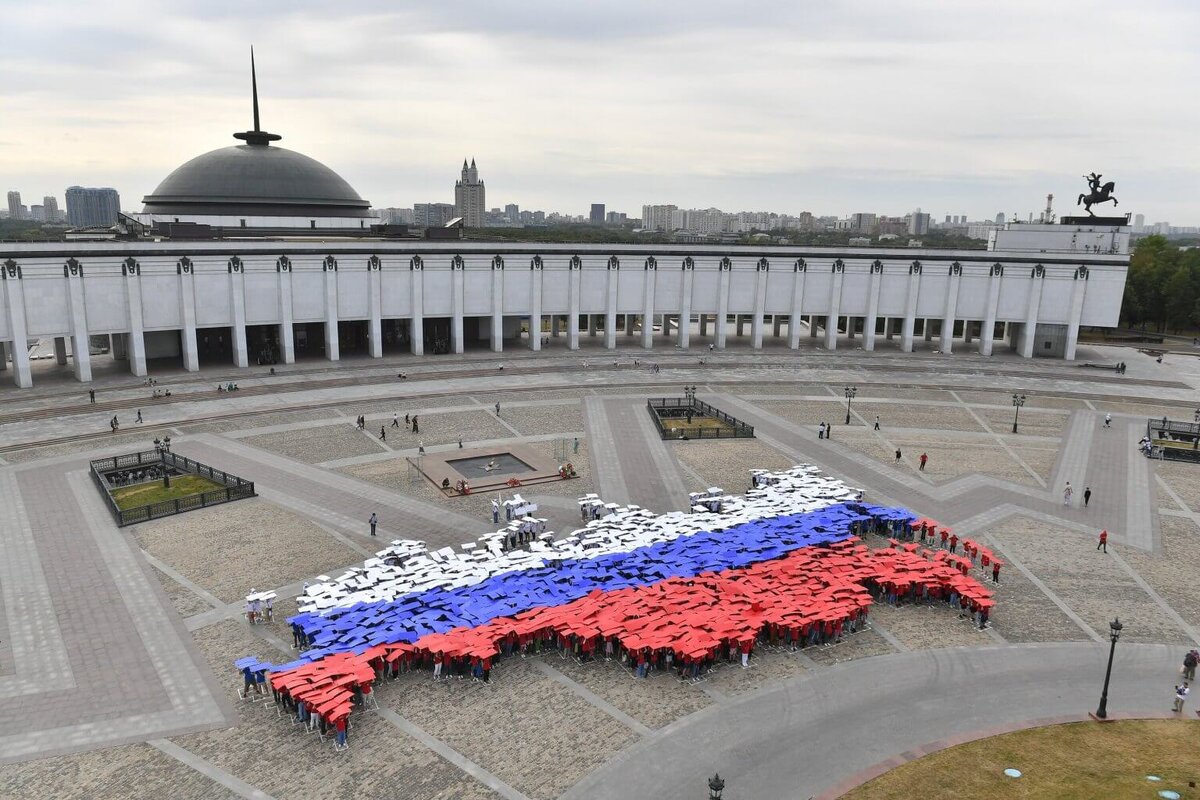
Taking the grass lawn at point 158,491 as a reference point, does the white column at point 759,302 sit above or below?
above

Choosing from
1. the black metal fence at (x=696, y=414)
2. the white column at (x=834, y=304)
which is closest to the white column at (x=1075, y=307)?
the white column at (x=834, y=304)

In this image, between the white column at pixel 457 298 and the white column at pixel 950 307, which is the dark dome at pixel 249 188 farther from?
the white column at pixel 950 307

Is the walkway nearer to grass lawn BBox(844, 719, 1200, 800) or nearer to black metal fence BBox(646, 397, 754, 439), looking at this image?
grass lawn BBox(844, 719, 1200, 800)

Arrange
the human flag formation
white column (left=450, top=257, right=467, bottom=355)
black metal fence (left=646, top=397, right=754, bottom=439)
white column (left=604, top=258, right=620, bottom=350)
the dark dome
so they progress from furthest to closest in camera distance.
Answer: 1. the dark dome
2. white column (left=604, top=258, right=620, bottom=350)
3. white column (left=450, top=257, right=467, bottom=355)
4. black metal fence (left=646, top=397, right=754, bottom=439)
5. the human flag formation

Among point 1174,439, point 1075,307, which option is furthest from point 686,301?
point 1174,439

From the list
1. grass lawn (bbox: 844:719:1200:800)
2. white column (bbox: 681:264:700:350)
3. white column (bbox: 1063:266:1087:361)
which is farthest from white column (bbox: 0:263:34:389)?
white column (bbox: 1063:266:1087:361)

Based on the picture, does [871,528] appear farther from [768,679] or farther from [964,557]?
[768,679]
